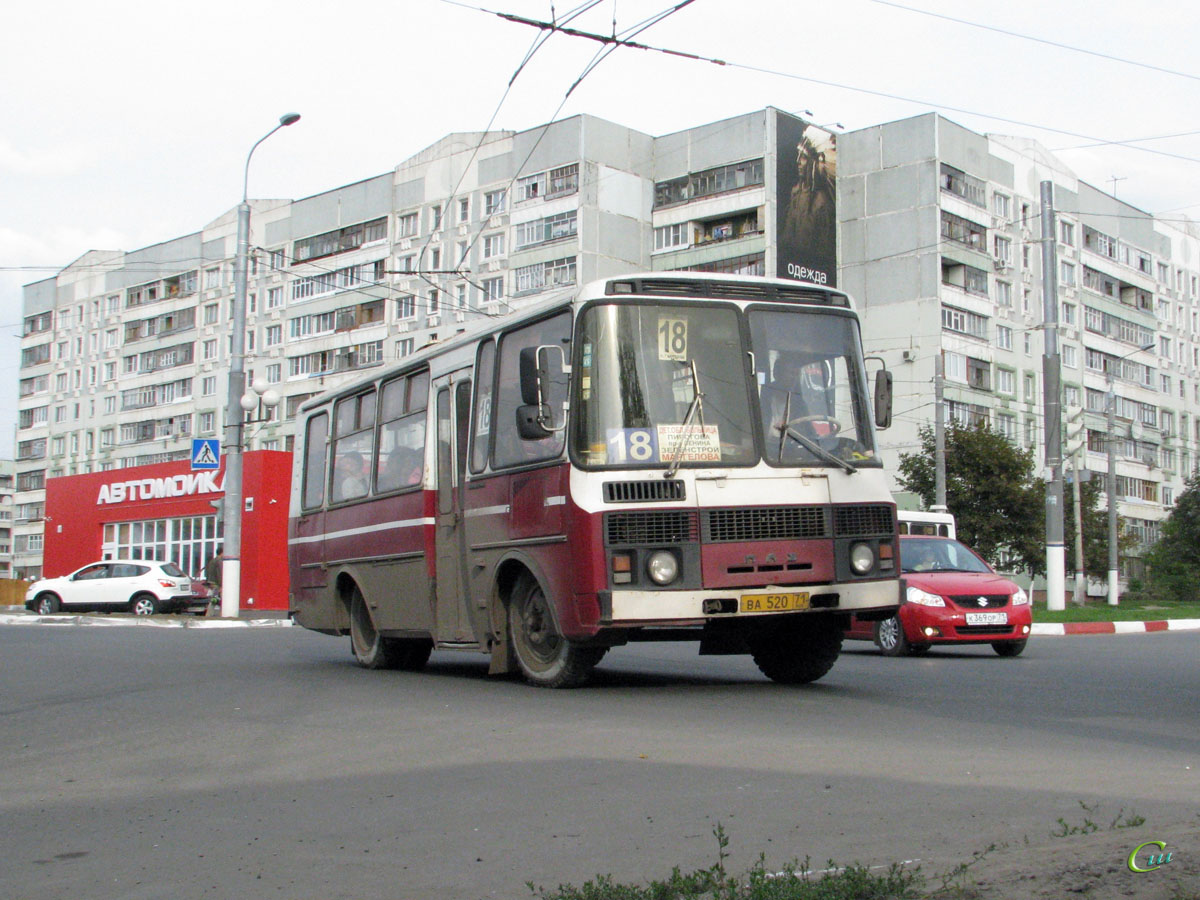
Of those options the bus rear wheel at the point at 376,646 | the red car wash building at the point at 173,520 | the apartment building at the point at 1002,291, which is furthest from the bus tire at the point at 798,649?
the apartment building at the point at 1002,291

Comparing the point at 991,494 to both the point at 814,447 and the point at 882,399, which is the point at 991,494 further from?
the point at 814,447

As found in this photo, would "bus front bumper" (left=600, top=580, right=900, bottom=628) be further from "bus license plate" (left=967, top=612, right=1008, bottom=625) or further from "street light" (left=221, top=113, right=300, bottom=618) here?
"street light" (left=221, top=113, right=300, bottom=618)

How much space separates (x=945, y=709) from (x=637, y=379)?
3202mm

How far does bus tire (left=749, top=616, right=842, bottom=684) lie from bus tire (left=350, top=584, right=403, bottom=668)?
166 inches

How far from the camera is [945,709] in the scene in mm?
10141

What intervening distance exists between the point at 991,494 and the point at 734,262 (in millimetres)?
21317

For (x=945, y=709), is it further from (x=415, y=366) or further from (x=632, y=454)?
(x=415, y=366)

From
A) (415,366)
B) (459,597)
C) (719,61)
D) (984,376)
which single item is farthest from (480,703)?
(984,376)

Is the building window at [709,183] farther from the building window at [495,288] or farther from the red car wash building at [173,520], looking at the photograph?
the red car wash building at [173,520]

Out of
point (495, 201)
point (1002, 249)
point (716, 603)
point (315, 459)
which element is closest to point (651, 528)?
point (716, 603)

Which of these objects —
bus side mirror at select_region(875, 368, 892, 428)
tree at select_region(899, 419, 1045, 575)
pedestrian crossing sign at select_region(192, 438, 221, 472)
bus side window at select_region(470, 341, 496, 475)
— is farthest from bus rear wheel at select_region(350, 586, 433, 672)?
tree at select_region(899, 419, 1045, 575)

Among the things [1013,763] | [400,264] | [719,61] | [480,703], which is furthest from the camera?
[400,264]

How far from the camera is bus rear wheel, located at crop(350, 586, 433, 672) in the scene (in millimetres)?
15055

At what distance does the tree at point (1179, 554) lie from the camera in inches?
2478
